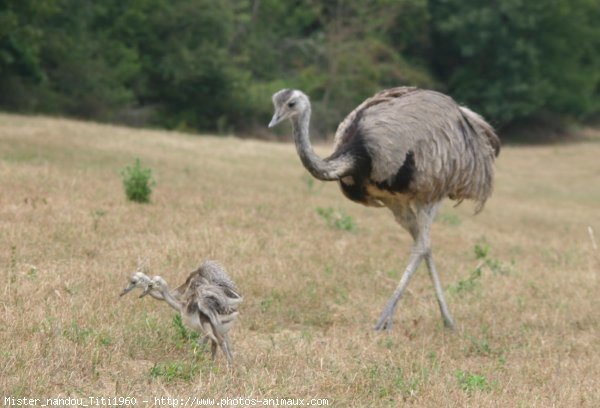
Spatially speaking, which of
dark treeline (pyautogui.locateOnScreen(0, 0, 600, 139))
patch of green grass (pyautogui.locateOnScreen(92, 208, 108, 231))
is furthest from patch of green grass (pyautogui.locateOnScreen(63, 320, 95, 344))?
dark treeline (pyautogui.locateOnScreen(0, 0, 600, 139))

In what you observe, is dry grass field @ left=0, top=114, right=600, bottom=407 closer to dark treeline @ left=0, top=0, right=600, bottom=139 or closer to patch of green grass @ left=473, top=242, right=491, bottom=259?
patch of green grass @ left=473, top=242, right=491, bottom=259

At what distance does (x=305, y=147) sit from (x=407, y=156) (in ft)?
3.80

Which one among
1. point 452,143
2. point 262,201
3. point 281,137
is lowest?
point 281,137

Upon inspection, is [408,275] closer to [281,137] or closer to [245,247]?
[245,247]

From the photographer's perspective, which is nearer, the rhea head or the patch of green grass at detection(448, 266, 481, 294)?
the rhea head

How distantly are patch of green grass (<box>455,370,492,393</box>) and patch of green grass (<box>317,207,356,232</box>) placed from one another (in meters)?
6.44

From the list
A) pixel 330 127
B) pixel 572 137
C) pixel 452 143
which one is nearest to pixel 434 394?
pixel 452 143

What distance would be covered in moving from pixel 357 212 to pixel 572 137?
3536 centimetres

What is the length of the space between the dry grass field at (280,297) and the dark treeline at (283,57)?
57.9ft

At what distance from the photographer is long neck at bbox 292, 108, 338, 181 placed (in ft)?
27.0

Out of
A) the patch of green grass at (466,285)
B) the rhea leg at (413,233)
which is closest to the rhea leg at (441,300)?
the rhea leg at (413,233)

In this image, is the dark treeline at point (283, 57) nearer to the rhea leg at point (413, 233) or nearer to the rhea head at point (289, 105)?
the rhea leg at point (413, 233)

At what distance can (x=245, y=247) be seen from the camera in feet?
35.7

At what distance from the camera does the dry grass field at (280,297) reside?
6.42m
